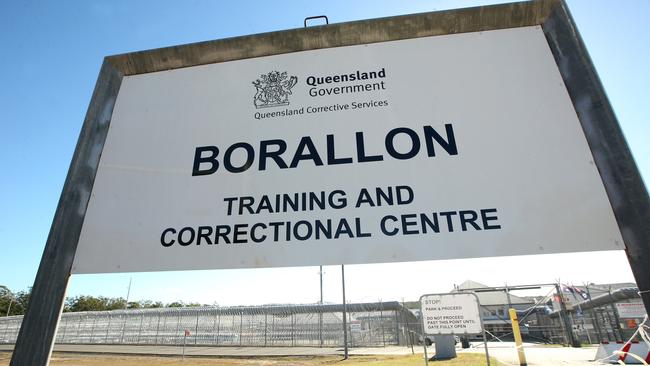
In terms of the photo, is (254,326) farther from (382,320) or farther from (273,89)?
(273,89)

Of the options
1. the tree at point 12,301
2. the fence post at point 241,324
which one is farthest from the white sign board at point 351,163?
the tree at point 12,301

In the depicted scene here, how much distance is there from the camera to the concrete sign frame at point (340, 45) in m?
1.94

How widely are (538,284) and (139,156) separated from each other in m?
21.7

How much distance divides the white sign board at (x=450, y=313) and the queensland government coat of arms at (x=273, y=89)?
7.42 metres

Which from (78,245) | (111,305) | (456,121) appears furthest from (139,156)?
(111,305)

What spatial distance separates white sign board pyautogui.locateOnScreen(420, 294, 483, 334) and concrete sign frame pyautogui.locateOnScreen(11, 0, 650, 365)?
690 cm

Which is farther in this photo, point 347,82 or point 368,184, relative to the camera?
point 347,82

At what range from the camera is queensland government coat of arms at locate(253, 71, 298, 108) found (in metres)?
2.65

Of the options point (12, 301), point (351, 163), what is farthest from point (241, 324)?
point (12, 301)

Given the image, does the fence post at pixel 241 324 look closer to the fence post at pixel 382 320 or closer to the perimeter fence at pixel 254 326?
the perimeter fence at pixel 254 326

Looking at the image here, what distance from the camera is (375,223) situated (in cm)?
212

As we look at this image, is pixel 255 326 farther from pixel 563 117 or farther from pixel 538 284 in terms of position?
pixel 563 117

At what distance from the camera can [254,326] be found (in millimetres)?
27016

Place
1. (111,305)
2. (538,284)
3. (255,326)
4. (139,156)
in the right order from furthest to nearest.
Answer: (111,305) → (255,326) → (538,284) → (139,156)
